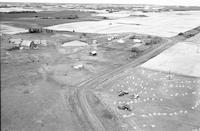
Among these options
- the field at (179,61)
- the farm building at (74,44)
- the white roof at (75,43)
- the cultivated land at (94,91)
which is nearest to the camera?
the cultivated land at (94,91)

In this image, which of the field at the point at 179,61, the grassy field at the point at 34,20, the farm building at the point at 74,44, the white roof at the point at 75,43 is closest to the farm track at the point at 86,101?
the field at the point at 179,61

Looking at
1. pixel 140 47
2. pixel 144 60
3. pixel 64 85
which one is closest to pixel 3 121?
pixel 64 85

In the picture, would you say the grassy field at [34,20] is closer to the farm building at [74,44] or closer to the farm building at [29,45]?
the farm building at [29,45]

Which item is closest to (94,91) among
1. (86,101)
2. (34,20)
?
(86,101)

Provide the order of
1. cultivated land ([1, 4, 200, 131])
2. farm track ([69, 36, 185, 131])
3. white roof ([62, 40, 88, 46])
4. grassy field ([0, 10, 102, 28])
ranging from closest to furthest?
farm track ([69, 36, 185, 131])
cultivated land ([1, 4, 200, 131])
white roof ([62, 40, 88, 46])
grassy field ([0, 10, 102, 28])

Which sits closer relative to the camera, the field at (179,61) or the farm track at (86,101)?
the farm track at (86,101)

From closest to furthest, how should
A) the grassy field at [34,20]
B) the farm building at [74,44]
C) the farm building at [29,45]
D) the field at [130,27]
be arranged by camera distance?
the farm building at [29,45] < the farm building at [74,44] < the field at [130,27] < the grassy field at [34,20]

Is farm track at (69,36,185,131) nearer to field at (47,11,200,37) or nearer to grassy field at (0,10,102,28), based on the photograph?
field at (47,11,200,37)

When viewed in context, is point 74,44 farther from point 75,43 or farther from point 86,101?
point 86,101

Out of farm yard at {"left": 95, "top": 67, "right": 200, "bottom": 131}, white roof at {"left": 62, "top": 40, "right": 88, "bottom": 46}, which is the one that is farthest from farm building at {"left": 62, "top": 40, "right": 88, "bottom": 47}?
farm yard at {"left": 95, "top": 67, "right": 200, "bottom": 131}
